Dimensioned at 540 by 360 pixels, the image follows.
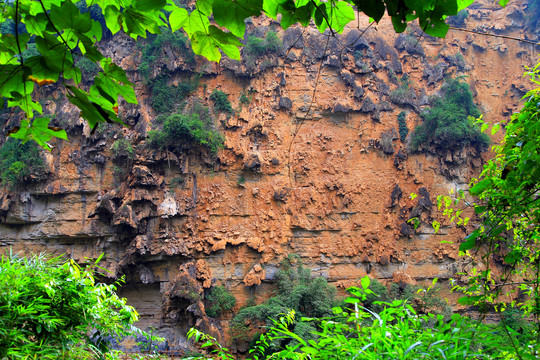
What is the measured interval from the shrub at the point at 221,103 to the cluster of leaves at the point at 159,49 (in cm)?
157

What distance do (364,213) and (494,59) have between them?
9425 millimetres

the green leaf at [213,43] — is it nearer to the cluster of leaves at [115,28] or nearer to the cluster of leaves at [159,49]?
the cluster of leaves at [115,28]

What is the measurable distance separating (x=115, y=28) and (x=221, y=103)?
40.2 feet

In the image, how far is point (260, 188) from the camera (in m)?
12.8

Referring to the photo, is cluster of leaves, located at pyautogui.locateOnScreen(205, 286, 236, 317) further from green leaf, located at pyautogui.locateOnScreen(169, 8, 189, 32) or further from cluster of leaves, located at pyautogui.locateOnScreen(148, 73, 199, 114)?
green leaf, located at pyautogui.locateOnScreen(169, 8, 189, 32)

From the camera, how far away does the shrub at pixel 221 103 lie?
1316cm

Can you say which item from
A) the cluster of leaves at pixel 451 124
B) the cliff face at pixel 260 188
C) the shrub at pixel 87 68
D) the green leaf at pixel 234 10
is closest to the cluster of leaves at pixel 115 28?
the green leaf at pixel 234 10

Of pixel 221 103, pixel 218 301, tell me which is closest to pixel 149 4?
pixel 218 301

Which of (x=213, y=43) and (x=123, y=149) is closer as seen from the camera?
(x=213, y=43)

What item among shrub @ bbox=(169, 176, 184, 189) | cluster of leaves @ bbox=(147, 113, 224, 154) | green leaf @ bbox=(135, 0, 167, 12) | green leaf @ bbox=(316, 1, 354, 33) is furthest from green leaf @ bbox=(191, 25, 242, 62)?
shrub @ bbox=(169, 176, 184, 189)

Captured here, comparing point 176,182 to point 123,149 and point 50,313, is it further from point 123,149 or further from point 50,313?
point 50,313

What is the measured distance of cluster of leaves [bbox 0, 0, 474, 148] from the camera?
3.14ft

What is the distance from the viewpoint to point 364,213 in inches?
517

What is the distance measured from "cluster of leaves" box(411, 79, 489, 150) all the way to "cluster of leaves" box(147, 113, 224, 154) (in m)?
7.45
